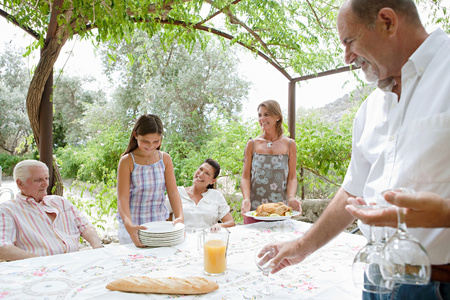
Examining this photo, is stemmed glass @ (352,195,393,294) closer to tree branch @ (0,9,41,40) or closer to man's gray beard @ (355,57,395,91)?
man's gray beard @ (355,57,395,91)

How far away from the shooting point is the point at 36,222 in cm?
219

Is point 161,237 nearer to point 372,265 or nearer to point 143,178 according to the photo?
point 143,178

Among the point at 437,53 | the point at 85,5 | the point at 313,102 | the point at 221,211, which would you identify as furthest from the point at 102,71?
the point at 437,53

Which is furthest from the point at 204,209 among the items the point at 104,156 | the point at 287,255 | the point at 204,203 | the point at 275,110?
the point at 104,156

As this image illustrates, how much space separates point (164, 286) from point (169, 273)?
24 centimetres

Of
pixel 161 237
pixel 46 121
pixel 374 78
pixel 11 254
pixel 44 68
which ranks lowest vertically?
pixel 11 254

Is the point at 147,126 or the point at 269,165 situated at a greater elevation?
the point at 147,126

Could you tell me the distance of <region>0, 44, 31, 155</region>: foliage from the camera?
12344mm

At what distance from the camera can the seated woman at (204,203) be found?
2.72 metres

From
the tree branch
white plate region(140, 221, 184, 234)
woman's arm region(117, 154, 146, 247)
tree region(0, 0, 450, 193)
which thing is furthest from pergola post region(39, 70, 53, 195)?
white plate region(140, 221, 184, 234)

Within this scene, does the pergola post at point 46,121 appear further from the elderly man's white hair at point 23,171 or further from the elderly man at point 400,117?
the elderly man at point 400,117

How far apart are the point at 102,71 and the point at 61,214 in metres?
8.28

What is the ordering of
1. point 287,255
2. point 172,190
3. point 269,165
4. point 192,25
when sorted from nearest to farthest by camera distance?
point 287,255 < point 172,190 < point 269,165 < point 192,25

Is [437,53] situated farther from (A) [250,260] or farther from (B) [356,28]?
(A) [250,260]
